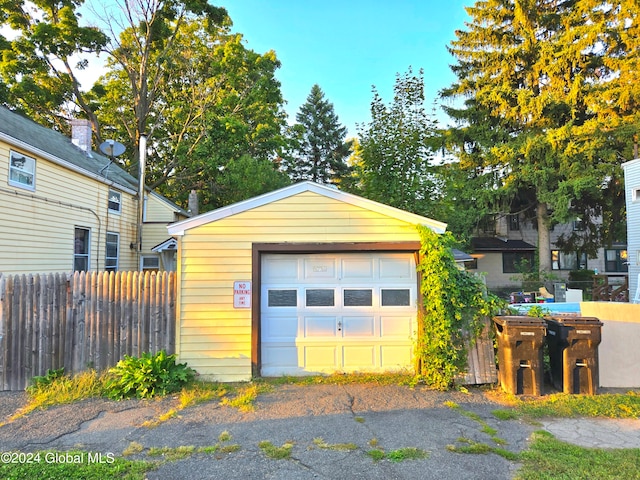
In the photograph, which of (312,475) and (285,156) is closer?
(312,475)

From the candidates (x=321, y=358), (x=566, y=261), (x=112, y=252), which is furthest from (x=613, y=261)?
(x=112, y=252)

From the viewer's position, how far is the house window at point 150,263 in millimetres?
14519

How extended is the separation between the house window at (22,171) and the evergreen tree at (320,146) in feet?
86.6

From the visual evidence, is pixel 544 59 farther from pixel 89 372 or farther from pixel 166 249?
pixel 89 372

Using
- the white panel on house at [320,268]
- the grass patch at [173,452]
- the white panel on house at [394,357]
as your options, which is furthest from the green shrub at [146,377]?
the white panel on house at [394,357]

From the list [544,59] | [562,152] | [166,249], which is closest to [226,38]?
[166,249]

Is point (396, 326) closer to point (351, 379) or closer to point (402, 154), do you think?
point (351, 379)

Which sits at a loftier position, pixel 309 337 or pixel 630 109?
pixel 630 109

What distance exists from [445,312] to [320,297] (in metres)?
2.08

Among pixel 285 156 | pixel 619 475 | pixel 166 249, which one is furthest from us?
pixel 285 156

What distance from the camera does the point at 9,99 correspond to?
62.1ft

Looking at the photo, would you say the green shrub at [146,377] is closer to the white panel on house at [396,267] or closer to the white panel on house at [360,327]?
the white panel on house at [360,327]

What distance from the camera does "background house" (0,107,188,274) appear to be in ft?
28.7

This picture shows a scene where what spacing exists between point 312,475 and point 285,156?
67.5 ft
